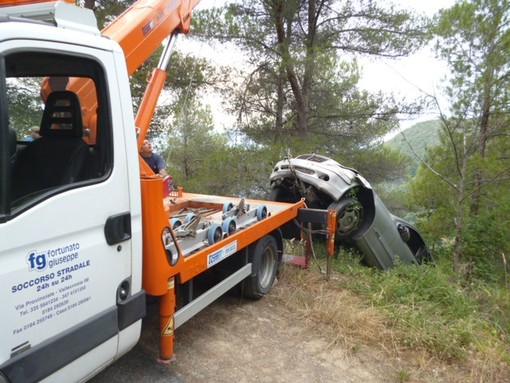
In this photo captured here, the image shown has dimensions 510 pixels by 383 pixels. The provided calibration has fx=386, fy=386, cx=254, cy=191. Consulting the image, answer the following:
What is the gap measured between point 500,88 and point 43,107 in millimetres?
7437

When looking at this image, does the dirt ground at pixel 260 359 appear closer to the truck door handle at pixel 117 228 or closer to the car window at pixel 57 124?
the truck door handle at pixel 117 228

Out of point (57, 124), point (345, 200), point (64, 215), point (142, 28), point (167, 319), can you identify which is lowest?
point (167, 319)

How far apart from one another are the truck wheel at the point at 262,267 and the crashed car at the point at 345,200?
982 millimetres

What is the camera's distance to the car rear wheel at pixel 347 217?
18.4 feet


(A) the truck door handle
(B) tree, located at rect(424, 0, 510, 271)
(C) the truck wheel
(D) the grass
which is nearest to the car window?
(A) the truck door handle

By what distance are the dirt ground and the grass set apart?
0.09m

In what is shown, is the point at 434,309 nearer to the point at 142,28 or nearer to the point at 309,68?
the point at 142,28

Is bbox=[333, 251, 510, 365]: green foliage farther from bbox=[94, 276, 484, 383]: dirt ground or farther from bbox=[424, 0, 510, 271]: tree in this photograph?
bbox=[424, 0, 510, 271]: tree

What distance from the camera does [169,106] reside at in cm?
1125

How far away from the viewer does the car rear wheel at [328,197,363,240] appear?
5.61 m

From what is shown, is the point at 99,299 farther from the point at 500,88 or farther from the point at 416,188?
the point at 416,188

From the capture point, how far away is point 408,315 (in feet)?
13.0

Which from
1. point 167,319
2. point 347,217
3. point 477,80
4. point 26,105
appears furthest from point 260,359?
point 477,80

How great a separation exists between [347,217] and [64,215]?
4.51 meters
